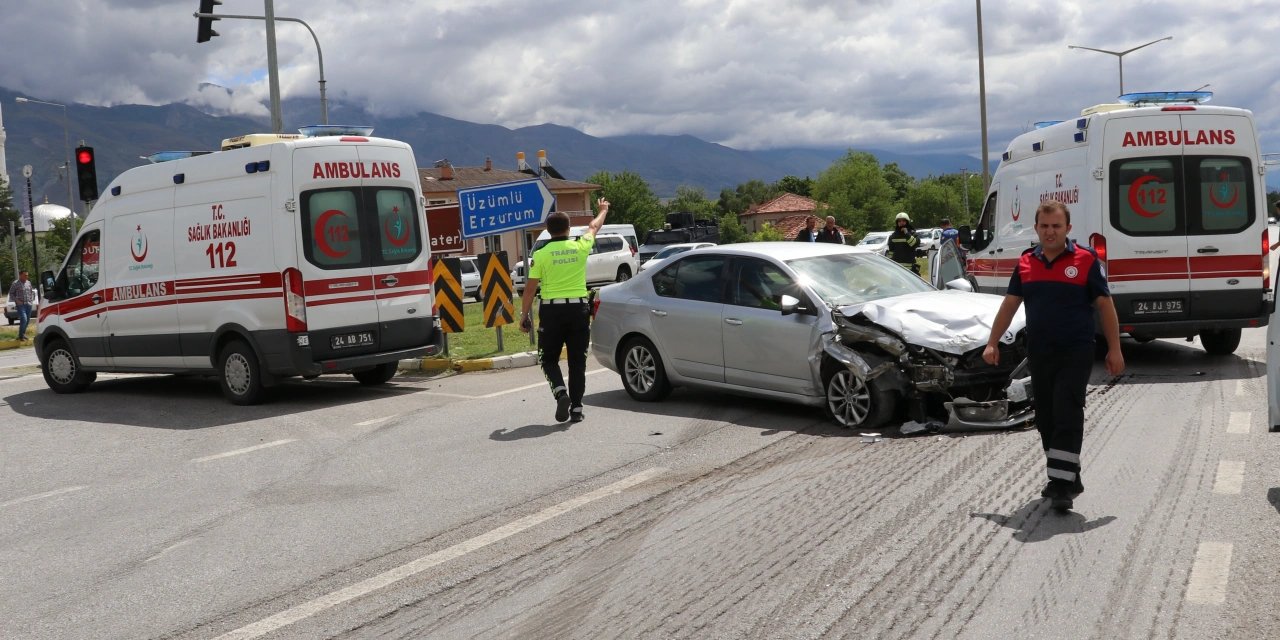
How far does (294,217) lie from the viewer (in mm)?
11469

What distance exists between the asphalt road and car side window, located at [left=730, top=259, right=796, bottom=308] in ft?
3.17

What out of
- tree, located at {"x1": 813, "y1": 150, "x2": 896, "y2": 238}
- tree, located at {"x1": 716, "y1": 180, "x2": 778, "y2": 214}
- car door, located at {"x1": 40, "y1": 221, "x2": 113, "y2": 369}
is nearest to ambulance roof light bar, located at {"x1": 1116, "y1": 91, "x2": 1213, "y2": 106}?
car door, located at {"x1": 40, "y1": 221, "x2": 113, "y2": 369}

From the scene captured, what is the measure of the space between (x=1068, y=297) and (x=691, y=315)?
441cm

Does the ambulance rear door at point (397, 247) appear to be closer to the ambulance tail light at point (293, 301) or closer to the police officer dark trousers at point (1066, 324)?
the ambulance tail light at point (293, 301)

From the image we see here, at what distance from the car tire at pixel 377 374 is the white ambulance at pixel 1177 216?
306 inches

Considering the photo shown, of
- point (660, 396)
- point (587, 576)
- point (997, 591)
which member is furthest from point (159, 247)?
point (997, 591)

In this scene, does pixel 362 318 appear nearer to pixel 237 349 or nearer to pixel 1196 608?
pixel 237 349

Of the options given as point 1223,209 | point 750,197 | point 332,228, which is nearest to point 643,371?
point 332,228

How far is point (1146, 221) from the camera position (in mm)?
11711

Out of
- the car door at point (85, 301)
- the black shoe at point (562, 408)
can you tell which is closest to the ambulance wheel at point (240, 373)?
the car door at point (85, 301)

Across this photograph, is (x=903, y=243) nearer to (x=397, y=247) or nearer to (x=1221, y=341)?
(x=1221, y=341)

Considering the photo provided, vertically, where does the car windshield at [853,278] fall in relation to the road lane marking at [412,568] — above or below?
above

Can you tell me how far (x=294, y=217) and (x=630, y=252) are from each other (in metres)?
27.3

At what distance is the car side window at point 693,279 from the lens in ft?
33.0
